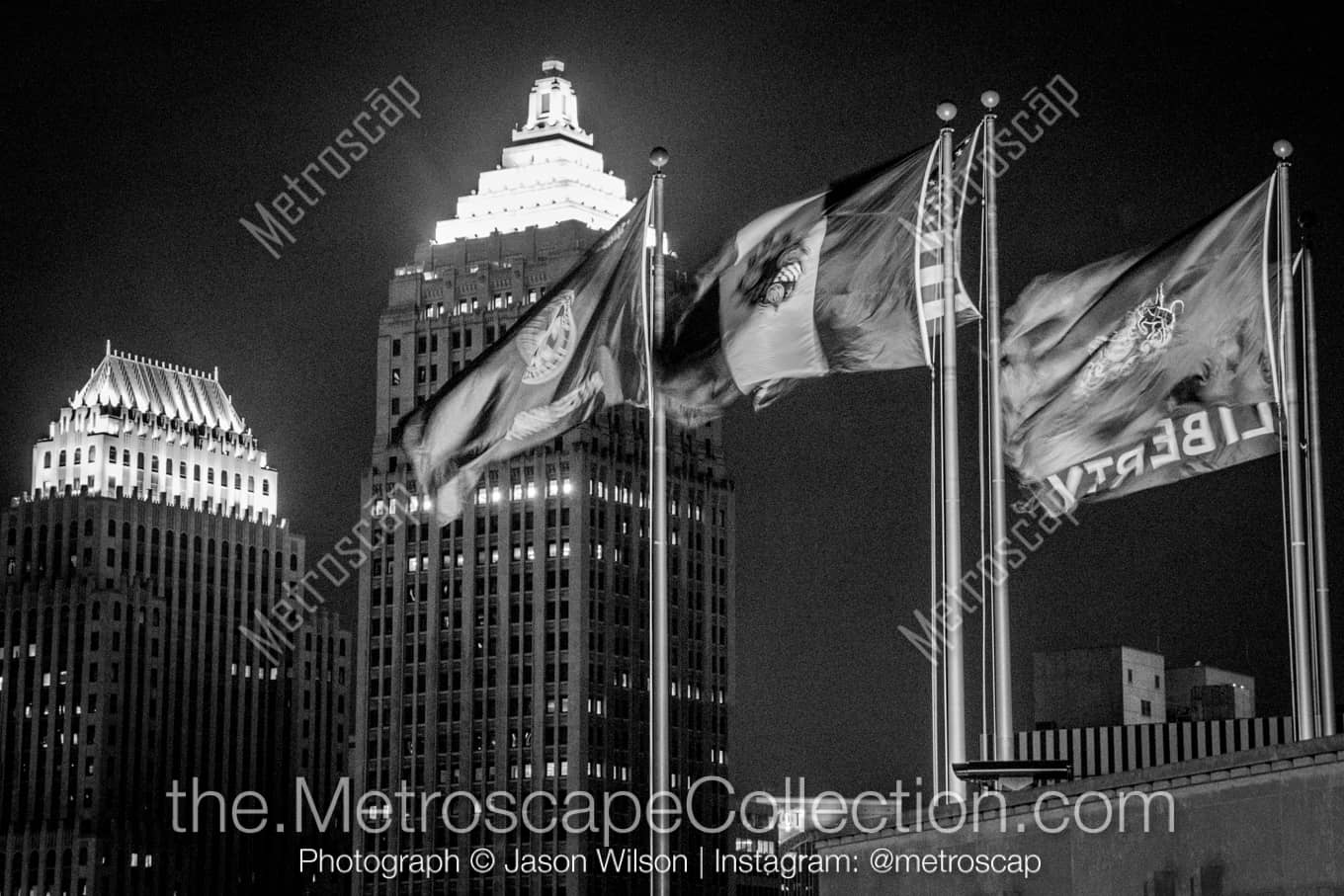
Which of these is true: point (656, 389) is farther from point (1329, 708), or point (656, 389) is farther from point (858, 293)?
point (1329, 708)

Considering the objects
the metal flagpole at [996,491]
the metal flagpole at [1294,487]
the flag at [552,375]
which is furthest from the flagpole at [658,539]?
the metal flagpole at [1294,487]

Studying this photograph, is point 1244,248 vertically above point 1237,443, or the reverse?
point 1244,248

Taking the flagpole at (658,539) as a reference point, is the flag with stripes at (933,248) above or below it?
above

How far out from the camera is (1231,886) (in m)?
60.5

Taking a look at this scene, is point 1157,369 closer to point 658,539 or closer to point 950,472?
point 950,472

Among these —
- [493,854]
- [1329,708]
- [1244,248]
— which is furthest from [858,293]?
[493,854]

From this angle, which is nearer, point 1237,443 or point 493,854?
point 1237,443

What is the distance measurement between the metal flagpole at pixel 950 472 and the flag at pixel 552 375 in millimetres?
8424

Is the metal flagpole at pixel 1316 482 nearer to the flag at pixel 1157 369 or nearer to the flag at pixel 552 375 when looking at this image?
the flag at pixel 1157 369

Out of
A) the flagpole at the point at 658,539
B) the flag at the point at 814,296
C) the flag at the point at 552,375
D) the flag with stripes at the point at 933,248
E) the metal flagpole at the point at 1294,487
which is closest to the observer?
the metal flagpole at the point at 1294,487

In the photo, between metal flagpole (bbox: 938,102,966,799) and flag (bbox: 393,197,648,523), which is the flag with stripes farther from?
flag (bbox: 393,197,648,523)

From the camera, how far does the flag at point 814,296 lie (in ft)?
231

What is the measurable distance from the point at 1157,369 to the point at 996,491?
4903mm

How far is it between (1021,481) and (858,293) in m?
6.22
